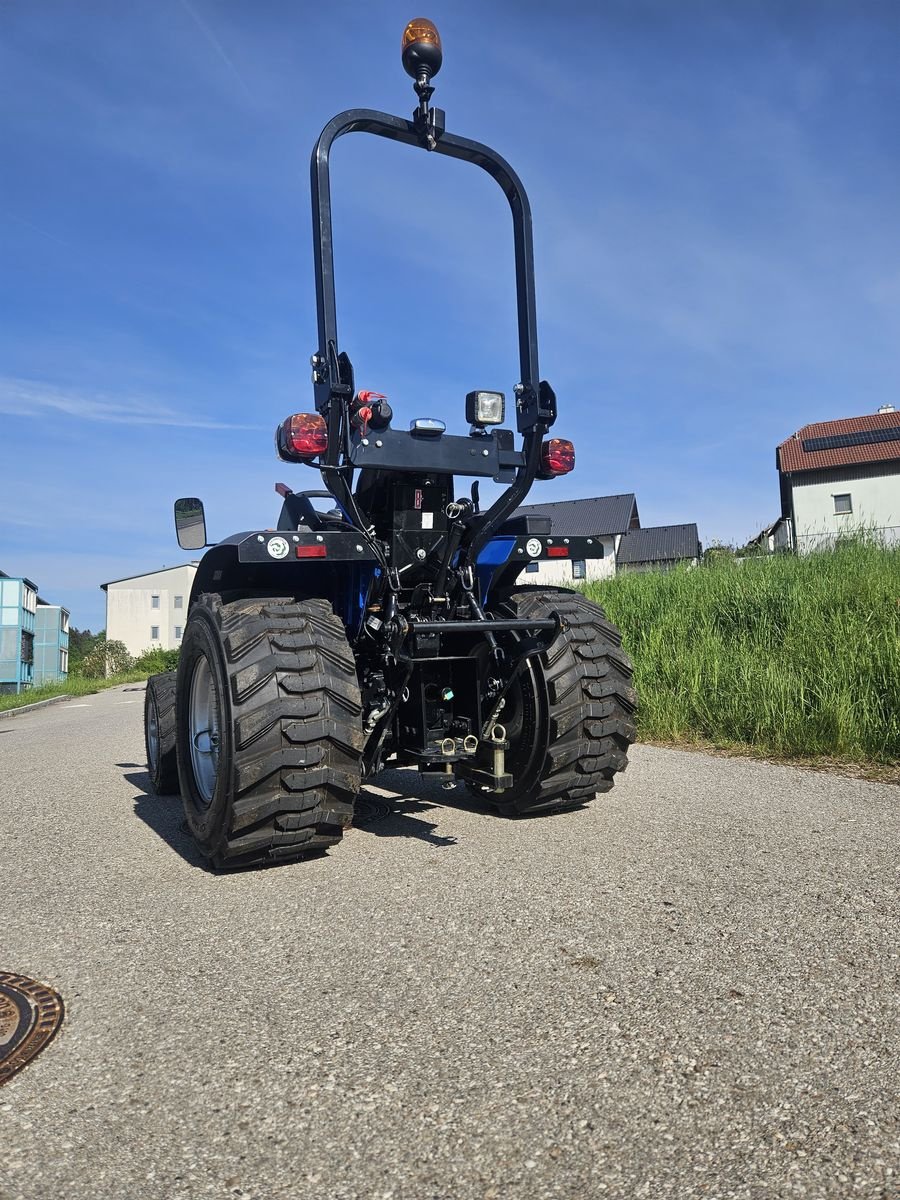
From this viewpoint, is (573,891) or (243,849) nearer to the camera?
(573,891)

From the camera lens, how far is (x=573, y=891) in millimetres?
3262

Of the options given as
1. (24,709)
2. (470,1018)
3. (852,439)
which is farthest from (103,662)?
(470,1018)

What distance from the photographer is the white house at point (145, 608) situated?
259 ft

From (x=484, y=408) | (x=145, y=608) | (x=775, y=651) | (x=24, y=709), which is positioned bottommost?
(x=24, y=709)

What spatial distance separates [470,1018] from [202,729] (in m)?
2.56

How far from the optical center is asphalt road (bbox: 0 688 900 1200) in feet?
5.36

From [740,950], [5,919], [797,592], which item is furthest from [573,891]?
[797,592]

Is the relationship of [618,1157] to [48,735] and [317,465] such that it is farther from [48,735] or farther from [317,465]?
[48,735]

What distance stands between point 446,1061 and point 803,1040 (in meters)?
0.85

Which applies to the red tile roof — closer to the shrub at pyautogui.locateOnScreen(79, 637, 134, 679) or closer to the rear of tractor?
the rear of tractor

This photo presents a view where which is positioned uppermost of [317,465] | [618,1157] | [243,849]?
[317,465]

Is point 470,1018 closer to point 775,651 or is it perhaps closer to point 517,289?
point 517,289

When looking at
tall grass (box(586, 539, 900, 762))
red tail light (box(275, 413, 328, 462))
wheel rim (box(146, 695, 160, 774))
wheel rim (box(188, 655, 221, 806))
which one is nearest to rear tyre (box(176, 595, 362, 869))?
wheel rim (box(188, 655, 221, 806))

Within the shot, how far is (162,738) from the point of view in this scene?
5508mm
